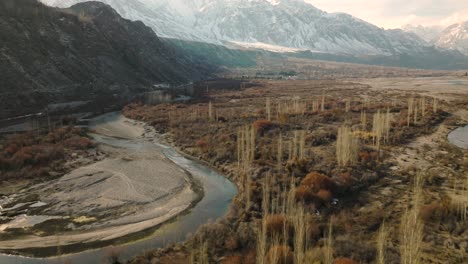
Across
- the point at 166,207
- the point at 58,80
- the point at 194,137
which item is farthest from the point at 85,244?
the point at 58,80

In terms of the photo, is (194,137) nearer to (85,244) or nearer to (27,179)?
(27,179)

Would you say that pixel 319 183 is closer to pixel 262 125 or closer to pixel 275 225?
pixel 275 225

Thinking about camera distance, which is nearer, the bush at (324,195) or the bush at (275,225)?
the bush at (275,225)

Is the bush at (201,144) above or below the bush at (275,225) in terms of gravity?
above

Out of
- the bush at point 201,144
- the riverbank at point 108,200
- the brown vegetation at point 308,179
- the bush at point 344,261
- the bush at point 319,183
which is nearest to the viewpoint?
the bush at point 344,261

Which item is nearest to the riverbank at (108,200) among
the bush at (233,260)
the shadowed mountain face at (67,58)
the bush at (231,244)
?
the bush at (231,244)

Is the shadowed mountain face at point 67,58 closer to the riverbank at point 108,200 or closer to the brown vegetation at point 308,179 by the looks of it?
the brown vegetation at point 308,179
